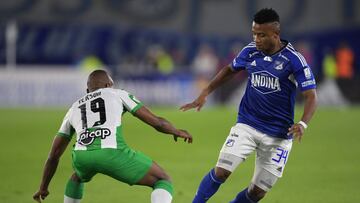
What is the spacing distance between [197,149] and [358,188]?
567 cm

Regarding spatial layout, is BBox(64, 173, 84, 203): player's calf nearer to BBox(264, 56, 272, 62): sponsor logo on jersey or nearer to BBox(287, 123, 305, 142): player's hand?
BBox(287, 123, 305, 142): player's hand

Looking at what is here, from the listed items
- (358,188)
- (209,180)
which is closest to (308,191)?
(358,188)

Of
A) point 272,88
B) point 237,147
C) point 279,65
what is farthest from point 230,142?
point 279,65

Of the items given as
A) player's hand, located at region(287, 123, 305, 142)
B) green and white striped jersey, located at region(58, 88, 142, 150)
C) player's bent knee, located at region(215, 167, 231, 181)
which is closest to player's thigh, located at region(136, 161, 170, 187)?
green and white striped jersey, located at region(58, 88, 142, 150)

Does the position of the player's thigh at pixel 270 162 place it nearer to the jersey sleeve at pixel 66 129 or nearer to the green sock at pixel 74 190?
the green sock at pixel 74 190

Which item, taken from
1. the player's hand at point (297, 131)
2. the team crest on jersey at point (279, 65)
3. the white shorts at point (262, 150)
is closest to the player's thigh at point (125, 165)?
the white shorts at point (262, 150)

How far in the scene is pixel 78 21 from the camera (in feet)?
123

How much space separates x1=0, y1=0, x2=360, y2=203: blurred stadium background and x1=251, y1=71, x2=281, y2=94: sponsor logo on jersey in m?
2.40

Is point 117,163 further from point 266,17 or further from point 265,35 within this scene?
point 266,17

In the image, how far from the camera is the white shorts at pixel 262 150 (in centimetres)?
835

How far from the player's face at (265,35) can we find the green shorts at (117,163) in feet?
6.15

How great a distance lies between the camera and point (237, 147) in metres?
8.34

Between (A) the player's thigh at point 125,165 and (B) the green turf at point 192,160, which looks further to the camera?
(B) the green turf at point 192,160

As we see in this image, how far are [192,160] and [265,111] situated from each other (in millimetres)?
6461
